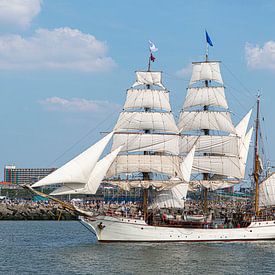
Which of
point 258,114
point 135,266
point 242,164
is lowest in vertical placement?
point 135,266

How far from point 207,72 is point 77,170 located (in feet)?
94.9

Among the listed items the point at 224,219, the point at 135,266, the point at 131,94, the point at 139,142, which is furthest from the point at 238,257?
the point at 131,94

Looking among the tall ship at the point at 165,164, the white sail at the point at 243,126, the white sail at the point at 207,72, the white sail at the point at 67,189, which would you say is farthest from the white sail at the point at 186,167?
the white sail at the point at 67,189

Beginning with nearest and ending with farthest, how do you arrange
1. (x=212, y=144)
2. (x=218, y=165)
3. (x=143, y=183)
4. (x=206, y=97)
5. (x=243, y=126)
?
(x=143, y=183)
(x=218, y=165)
(x=212, y=144)
(x=206, y=97)
(x=243, y=126)

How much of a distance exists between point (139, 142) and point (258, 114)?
1455 centimetres

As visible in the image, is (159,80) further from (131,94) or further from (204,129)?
(204,129)

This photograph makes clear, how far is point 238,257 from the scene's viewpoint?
59562 millimetres

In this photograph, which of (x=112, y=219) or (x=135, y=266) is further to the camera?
(x=112, y=219)

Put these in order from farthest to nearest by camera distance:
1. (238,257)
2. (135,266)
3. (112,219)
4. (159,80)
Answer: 1. (159,80)
2. (112,219)
3. (238,257)
4. (135,266)

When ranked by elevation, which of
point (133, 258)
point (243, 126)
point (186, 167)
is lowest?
point (133, 258)

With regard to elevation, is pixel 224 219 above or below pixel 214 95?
below

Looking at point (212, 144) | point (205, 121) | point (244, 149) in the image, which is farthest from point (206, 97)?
point (244, 149)

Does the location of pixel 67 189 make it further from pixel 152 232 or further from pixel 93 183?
pixel 152 232

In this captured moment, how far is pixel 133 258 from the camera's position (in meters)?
57.3
